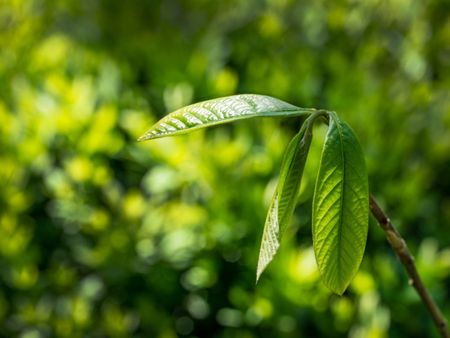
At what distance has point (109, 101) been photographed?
11.2 ft

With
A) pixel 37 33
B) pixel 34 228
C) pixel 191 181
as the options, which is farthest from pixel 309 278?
pixel 37 33

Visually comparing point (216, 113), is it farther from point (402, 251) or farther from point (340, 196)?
point (402, 251)

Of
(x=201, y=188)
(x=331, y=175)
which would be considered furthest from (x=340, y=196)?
(x=201, y=188)

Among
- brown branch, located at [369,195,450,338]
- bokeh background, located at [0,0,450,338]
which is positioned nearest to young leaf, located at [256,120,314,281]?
brown branch, located at [369,195,450,338]

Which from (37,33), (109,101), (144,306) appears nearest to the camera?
(144,306)

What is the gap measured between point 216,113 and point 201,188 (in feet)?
6.44

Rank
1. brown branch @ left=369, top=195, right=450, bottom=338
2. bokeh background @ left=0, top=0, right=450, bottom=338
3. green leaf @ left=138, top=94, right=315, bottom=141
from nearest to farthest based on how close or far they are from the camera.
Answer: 1. green leaf @ left=138, top=94, right=315, bottom=141
2. brown branch @ left=369, top=195, right=450, bottom=338
3. bokeh background @ left=0, top=0, right=450, bottom=338

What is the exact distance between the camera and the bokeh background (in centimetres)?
256

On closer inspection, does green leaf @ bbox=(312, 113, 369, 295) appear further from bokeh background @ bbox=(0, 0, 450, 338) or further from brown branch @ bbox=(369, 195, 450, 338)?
bokeh background @ bbox=(0, 0, 450, 338)

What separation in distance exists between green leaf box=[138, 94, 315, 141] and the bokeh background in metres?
1.51

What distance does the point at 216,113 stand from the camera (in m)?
0.89

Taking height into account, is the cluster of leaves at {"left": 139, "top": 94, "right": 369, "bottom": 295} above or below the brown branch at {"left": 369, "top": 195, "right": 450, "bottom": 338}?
above

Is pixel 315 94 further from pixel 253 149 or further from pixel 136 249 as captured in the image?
pixel 136 249

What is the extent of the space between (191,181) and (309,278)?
0.62 m
